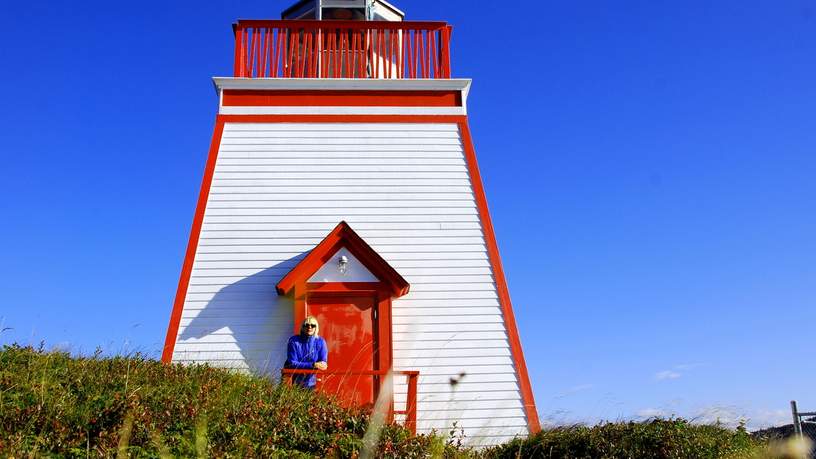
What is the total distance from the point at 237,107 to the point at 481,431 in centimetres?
635

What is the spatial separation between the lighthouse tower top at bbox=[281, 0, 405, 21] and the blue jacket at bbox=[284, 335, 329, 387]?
768 cm

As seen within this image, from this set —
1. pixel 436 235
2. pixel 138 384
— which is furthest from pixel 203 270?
pixel 138 384

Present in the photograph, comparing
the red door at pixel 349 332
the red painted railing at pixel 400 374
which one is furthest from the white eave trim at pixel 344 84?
the red painted railing at pixel 400 374

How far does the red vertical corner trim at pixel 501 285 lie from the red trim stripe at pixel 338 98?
23.7 inches

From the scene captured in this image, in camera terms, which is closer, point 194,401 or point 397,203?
point 194,401

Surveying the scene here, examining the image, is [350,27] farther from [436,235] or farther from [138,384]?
[138,384]

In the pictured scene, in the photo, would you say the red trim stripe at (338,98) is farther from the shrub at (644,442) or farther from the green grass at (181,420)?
the shrub at (644,442)

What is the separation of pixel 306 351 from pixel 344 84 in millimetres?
4698

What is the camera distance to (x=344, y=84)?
12000mm

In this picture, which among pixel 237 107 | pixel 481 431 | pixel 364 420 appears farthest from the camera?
pixel 237 107

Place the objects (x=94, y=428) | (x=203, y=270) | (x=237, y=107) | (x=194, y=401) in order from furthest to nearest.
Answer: (x=237, y=107) < (x=203, y=270) < (x=194, y=401) < (x=94, y=428)

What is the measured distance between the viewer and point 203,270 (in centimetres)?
1083

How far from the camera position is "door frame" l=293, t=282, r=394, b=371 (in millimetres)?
10508

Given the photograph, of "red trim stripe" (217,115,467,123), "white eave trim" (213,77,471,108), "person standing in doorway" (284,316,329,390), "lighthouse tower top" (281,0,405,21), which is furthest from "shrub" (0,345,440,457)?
"lighthouse tower top" (281,0,405,21)
